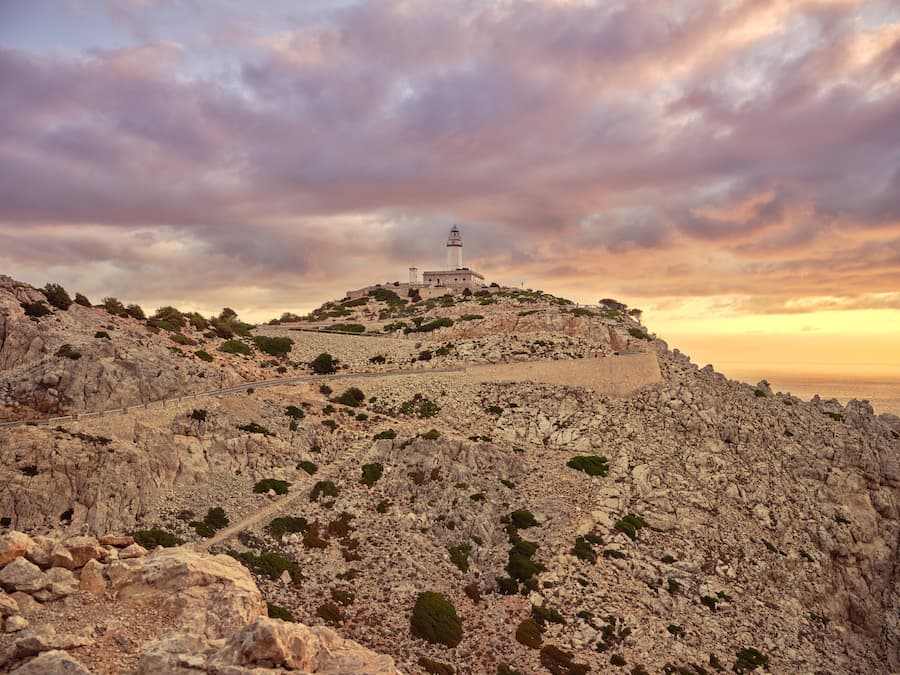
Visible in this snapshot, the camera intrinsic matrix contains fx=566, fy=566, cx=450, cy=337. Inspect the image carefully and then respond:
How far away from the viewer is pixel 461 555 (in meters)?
33.4

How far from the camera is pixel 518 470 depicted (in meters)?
42.7

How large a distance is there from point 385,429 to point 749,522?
29.0 meters

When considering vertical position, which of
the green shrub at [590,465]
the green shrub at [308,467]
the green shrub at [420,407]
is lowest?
the green shrub at [590,465]

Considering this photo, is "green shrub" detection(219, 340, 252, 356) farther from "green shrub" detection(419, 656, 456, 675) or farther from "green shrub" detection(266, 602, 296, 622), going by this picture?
"green shrub" detection(419, 656, 456, 675)

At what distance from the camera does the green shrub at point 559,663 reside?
88.4ft

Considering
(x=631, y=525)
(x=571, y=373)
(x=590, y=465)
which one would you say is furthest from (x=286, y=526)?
(x=571, y=373)

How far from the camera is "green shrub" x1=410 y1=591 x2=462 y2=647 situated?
26.6 metres

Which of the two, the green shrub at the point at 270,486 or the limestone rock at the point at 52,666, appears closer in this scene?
the limestone rock at the point at 52,666

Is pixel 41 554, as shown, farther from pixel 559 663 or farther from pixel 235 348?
pixel 235 348

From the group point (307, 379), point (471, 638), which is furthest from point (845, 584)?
point (307, 379)

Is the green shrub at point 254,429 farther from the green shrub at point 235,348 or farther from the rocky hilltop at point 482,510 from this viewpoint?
the green shrub at point 235,348

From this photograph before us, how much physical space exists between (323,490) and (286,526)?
14.6ft

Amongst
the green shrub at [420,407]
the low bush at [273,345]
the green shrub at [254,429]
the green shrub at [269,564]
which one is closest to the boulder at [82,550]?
the green shrub at [269,564]

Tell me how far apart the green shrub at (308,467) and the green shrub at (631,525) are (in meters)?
20.8
